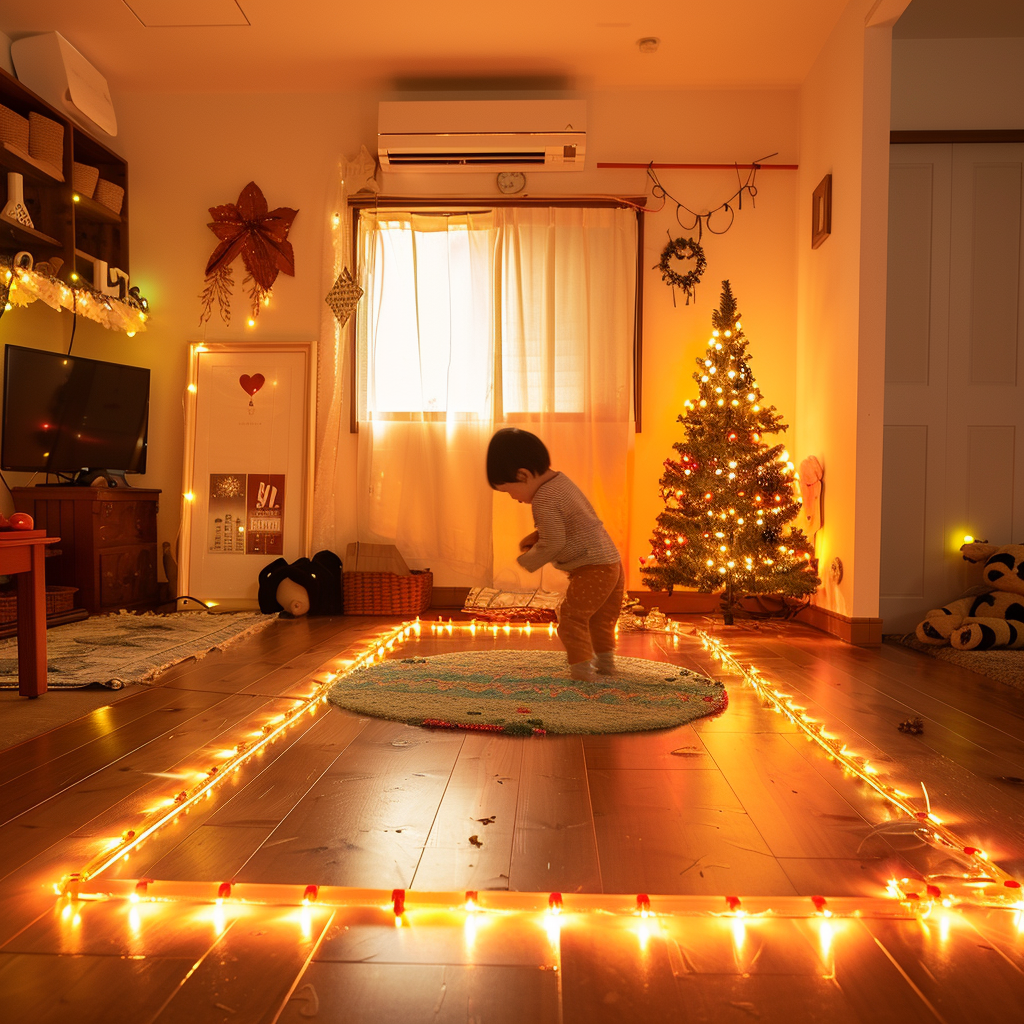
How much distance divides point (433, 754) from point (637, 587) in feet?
10.1

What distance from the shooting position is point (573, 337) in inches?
195

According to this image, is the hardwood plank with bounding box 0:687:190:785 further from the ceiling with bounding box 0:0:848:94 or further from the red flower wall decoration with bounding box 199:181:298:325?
the ceiling with bounding box 0:0:848:94

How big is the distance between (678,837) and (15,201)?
4.12 m

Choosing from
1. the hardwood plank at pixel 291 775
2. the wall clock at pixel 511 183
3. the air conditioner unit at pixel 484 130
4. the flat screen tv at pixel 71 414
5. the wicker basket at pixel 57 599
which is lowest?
the hardwood plank at pixel 291 775

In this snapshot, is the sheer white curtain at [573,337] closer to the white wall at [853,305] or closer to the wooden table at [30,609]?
the white wall at [853,305]

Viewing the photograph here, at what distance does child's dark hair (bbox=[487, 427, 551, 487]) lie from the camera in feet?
9.23


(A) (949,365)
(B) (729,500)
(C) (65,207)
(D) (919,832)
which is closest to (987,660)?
(B) (729,500)

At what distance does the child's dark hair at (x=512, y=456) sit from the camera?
2.81 meters

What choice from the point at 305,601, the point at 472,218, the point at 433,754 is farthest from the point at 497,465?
the point at 472,218

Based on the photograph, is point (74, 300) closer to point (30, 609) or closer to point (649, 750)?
point (30, 609)

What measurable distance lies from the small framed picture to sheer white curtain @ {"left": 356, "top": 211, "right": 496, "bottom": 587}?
1.76m

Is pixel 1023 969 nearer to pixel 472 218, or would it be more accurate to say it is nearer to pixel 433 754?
pixel 433 754

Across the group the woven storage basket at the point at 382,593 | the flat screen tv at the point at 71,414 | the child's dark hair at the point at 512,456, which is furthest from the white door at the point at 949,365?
the flat screen tv at the point at 71,414

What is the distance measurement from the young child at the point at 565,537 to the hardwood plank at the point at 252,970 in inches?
64.2
